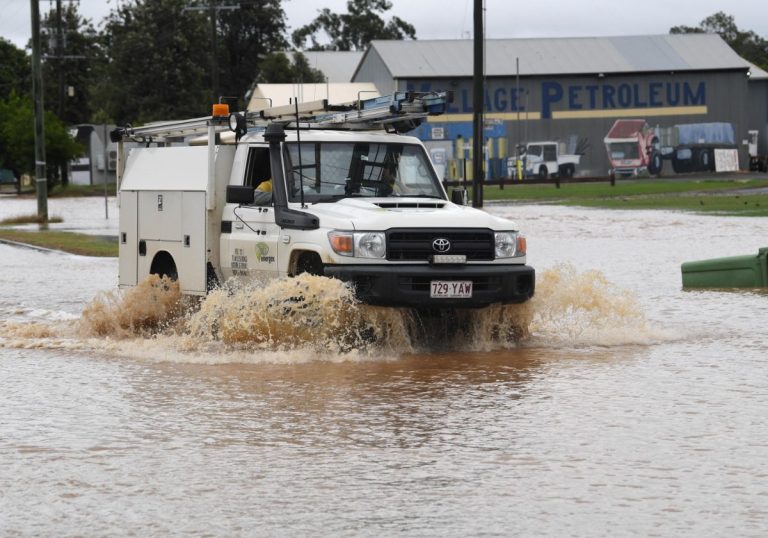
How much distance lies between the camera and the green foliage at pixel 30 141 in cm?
8031

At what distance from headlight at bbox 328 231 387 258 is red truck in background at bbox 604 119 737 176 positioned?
77582 millimetres

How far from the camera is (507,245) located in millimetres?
13203

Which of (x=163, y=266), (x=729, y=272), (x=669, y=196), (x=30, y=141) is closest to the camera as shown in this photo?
(x=163, y=266)

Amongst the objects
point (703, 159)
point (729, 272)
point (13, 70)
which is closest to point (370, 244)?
point (729, 272)

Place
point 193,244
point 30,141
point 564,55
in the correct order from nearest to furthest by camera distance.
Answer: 1. point 193,244
2. point 30,141
3. point 564,55

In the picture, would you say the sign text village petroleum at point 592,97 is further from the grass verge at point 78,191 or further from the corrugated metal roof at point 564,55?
the grass verge at point 78,191

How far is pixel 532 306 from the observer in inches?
546

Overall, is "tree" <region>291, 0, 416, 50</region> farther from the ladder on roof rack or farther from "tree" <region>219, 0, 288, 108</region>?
the ladder on roof rack

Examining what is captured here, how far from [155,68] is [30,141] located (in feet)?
57.7

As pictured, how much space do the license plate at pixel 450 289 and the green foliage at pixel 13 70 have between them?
397ft

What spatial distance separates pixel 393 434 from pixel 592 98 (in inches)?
3173

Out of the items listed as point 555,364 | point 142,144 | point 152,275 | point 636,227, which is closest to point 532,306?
point 555,364

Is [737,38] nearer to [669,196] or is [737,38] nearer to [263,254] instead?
[669,196]

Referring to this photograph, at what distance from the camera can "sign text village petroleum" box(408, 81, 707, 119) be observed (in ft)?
286
